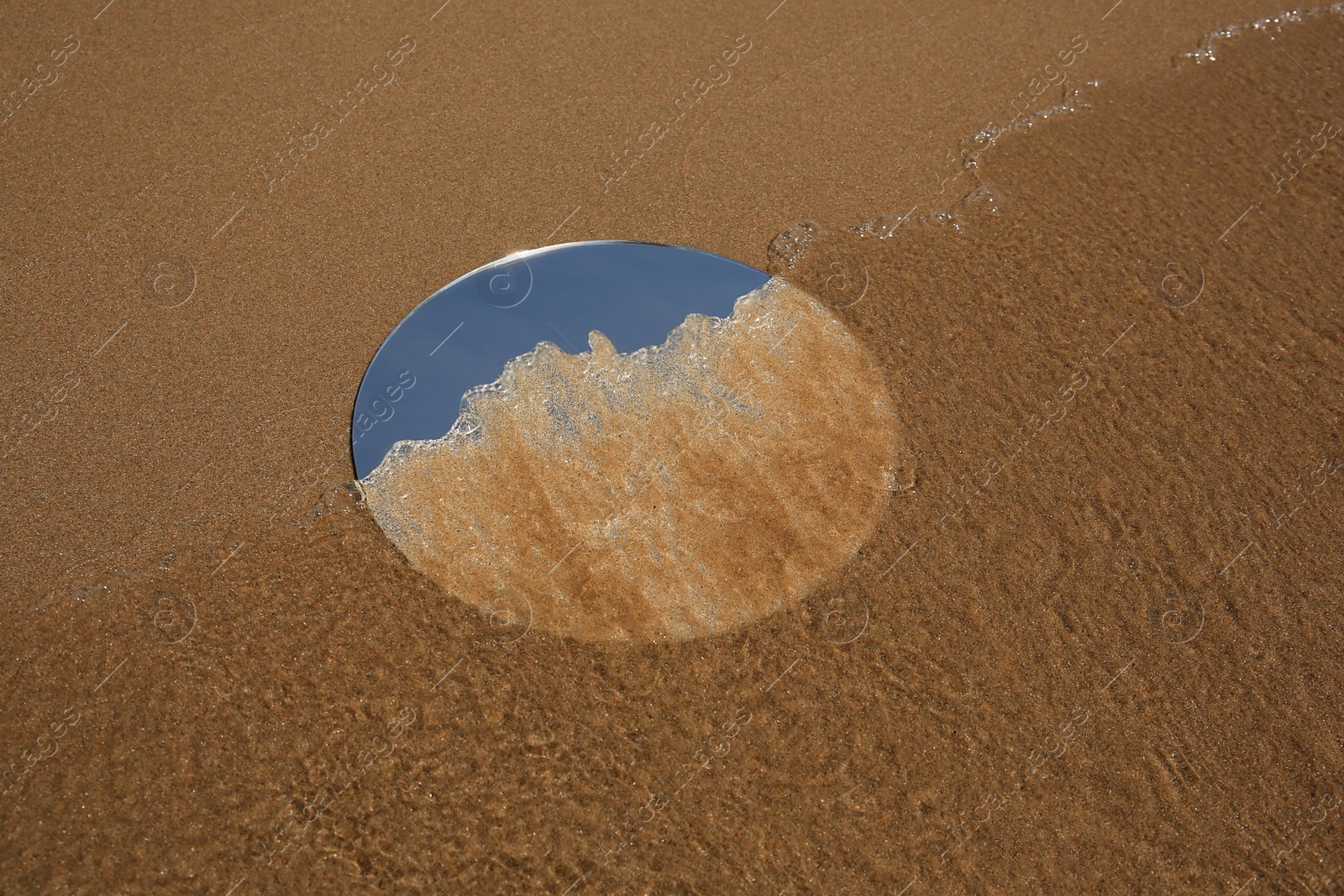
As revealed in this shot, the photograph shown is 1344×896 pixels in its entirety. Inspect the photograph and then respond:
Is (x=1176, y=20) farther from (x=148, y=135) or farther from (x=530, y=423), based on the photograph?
(x=148, y=135)

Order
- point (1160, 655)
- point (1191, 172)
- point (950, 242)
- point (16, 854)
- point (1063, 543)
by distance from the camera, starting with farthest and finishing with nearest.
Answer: point (1191, 172)
point (950, 242)
point (1063, 543)
point (1160, 655)
point (16, 854)

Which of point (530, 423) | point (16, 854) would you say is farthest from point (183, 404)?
point (16, 854)

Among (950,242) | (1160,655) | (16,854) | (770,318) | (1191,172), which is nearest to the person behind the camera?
(16,854)

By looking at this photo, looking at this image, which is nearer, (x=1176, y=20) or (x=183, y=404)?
(x=183, y=404)

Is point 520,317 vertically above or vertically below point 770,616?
above

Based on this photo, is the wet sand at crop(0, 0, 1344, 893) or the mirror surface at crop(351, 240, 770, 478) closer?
the wet sand at crop(0, 0, 1344, 893)

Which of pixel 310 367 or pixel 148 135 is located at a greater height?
pixel 148 135

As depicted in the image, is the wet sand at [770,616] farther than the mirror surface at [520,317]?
No

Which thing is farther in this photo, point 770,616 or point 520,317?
point 520,317
